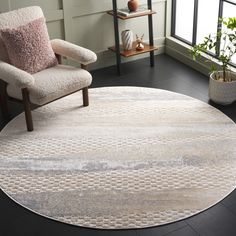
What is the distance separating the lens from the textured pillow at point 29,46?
3539 millimetres

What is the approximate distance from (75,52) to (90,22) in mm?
795

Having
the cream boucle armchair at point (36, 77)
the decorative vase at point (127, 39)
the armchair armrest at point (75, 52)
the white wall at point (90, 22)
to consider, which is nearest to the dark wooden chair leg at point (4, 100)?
the cream boucle armchair at point (36, 77)

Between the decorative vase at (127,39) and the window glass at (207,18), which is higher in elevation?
the window glass at (207,18)

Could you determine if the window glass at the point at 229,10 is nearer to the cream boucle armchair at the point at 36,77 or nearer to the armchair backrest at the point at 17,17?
the cream boucle armchair at the point at 36,77

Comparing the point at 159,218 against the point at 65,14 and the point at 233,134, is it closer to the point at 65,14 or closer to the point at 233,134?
the point at 233,134

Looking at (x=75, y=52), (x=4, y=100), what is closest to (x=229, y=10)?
(x=75, y=52)

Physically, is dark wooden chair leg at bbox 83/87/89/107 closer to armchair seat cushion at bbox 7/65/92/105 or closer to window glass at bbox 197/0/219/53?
armchair seat cushion at bbox 7/65/92/105

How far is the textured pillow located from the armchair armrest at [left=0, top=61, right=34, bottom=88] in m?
0.17

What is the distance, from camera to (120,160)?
3189mm

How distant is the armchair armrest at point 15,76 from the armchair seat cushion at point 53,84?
0.11m

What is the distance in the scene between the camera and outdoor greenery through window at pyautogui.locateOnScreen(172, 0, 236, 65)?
13.6 ft

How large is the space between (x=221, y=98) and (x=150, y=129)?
0.72 meters

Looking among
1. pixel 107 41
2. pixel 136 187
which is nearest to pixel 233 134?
pixel 136 187

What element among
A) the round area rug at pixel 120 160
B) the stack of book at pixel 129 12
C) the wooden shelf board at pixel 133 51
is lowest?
the round area rug at pixel 120 160
